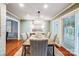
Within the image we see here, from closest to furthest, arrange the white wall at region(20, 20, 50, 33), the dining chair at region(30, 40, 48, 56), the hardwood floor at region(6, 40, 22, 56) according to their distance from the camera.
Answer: the dining chair at region(30, 40, 48, 56) < the hardwood floor at region(6, 40, 22, 56) < the white wall at region(20, 20, 50, 33)

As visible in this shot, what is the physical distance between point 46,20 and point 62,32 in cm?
239

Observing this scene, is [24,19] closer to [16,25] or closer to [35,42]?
[16,25]

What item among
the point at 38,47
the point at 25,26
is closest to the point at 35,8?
the point at 38,47

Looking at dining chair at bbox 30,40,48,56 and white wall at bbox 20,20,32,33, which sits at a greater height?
white wall at bbox 20,20,32,33

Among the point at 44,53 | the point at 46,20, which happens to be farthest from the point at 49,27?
the point at 44,53

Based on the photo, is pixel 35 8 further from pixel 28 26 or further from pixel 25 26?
pixel 28 26

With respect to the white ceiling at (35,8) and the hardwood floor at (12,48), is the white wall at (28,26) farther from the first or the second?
the hardwood floor at (12,48)

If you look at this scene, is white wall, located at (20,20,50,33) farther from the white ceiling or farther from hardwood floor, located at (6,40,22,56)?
hardwood floor, located at (6,40,22,56)

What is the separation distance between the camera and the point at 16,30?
23.6ft

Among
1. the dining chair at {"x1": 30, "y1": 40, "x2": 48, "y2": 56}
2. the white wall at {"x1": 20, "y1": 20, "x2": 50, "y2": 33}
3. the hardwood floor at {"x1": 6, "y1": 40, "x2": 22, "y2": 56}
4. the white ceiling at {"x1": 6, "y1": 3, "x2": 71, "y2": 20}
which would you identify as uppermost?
the white ceiling at {"x1": 6, "y1": 3, "x2": 71, "y2": 20}

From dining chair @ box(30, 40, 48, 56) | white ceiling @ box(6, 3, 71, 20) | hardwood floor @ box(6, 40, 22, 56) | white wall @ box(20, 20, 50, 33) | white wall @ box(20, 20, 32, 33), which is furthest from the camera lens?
white wall @ box(20, 20, 32, 33)

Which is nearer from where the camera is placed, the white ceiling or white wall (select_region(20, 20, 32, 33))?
the white ceiling

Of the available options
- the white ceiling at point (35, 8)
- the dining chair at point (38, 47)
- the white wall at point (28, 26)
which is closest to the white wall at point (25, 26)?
the white wall at point (28, 26)

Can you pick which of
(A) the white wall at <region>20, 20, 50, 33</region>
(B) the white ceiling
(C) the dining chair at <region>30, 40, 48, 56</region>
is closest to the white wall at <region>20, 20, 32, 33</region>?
(A) the white wall at <region>20, 20, 50, 33</region>
